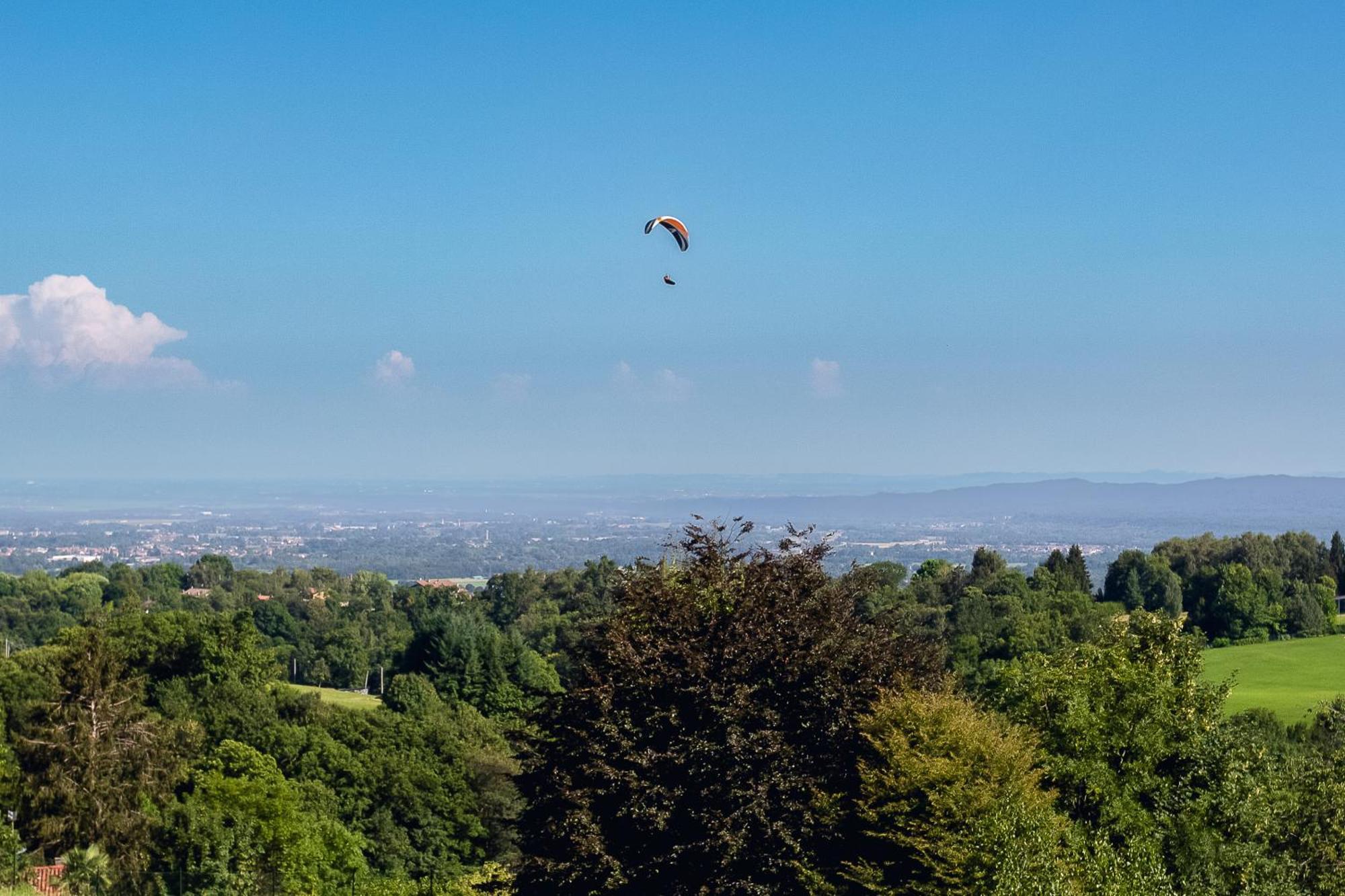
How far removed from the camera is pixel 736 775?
2156 cm

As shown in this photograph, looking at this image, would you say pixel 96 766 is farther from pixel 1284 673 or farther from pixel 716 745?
pixel 1284 673

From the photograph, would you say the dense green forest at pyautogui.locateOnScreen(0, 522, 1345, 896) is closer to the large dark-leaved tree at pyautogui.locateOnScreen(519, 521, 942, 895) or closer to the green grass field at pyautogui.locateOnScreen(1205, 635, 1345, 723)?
the large dark-leaved tree at pyautogui.locateOnScreen(519, 521, 942, 895)

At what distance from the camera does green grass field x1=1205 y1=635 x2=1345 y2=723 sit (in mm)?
54750

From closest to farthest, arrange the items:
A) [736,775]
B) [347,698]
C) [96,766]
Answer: [736,775]
[96,766]
[347,698]

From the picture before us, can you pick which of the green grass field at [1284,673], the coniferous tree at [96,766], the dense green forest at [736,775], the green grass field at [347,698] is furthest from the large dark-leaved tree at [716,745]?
the green grass field at [347,698]

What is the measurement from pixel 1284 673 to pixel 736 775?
53081 mm

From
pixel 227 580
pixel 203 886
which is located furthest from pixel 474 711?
pixel 227 580

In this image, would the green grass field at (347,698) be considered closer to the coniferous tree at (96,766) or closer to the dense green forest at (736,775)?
the dense green forest at (736,775)

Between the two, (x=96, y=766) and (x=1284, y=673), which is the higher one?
(x=96, y=766)

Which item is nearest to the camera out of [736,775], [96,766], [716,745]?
[736,775]

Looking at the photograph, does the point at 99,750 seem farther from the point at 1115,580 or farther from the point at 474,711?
the point at 1115,580

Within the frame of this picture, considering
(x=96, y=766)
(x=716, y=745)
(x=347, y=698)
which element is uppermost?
(x=716, y=745)

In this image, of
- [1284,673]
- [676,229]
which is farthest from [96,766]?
[1284,673]

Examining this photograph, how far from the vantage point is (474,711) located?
55062mm
